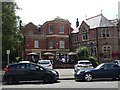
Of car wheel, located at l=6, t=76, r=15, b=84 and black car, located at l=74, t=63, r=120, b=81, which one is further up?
black car, located at l=74, t=63, r=120, b=81

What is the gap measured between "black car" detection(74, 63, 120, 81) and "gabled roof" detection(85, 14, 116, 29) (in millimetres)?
35554

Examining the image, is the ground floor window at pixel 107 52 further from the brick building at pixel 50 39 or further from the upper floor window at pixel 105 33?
the brick building at pixel 50 39

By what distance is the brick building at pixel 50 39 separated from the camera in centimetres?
6862

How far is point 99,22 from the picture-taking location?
196 feet

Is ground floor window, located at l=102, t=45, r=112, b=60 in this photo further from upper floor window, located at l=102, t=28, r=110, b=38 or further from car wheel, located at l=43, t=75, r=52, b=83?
car wheel, located at l=43, t=75, r=52, b=83

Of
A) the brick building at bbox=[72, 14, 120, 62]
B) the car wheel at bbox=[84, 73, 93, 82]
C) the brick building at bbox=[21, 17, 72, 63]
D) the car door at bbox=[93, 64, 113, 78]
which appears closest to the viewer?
the car wheel at bbox=[84, 73, 93, 82]

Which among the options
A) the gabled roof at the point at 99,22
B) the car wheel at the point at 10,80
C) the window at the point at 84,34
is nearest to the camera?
the car wheel at the point at 10,80

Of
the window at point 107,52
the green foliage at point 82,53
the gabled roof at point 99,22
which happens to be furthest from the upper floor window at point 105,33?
the green foliage at point 82,53

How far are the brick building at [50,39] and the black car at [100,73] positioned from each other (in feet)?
144

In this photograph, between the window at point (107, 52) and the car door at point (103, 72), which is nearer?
the car door at point (103, 72)

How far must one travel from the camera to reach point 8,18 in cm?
3888

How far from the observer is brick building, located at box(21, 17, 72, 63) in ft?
225

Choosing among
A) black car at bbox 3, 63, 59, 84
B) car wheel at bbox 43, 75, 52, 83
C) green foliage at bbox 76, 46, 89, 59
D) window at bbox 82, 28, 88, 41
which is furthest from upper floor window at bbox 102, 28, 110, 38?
car wheel at bbox 43, 75, 52, 83

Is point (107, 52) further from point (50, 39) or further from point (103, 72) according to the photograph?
point (103, 72)
